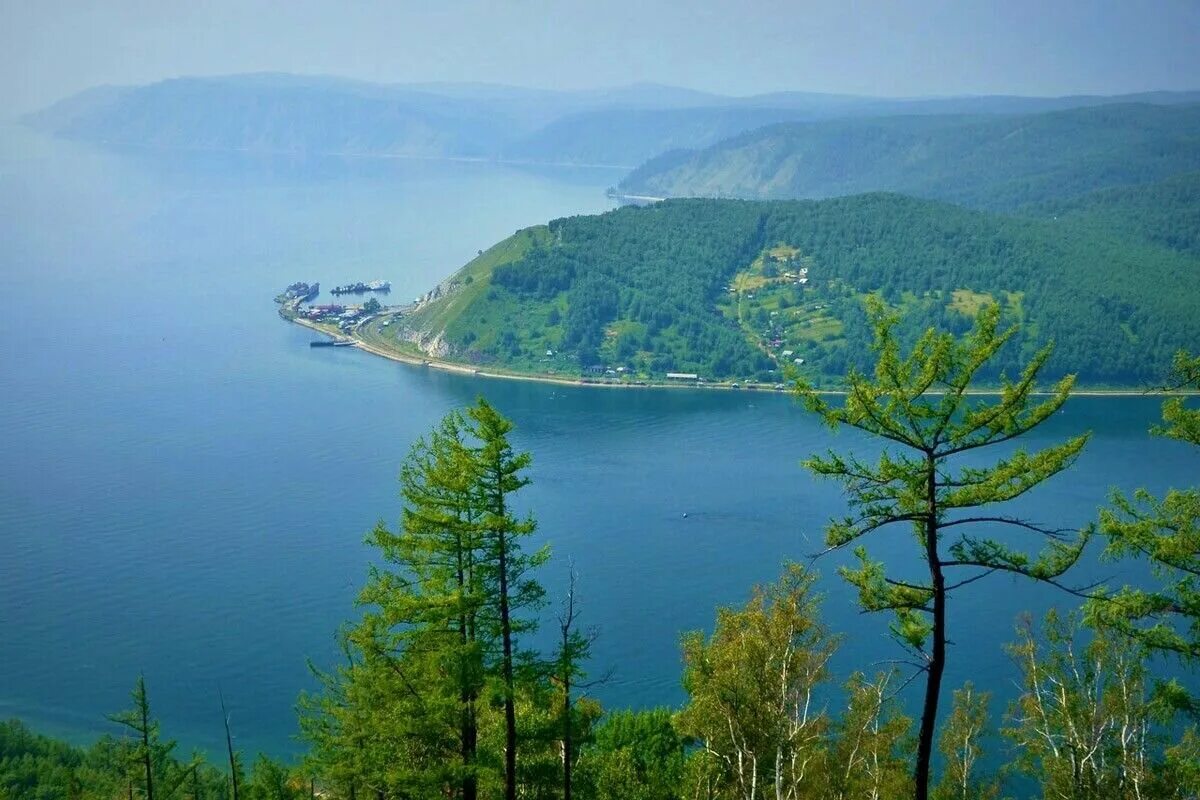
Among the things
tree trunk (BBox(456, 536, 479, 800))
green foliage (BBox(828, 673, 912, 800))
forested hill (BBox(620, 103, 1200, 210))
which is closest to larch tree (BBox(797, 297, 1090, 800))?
tree trunk (BBox(456, 536, 479, 800))

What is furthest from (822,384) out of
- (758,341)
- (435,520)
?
(435,520)

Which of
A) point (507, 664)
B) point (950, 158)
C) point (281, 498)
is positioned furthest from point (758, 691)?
point (950, 158)

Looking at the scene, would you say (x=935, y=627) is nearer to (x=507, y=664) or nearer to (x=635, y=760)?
(x=507, y=664)

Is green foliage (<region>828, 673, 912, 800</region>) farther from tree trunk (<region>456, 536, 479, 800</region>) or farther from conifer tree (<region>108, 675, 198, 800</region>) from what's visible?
conifer tree (<region>108, 675, 198, 800</region>)

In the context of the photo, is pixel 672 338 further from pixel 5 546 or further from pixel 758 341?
pixel 5 546

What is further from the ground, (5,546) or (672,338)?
(672,338)

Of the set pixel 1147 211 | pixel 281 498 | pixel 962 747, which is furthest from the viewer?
pixel 1147 211

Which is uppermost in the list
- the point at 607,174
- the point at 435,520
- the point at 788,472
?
the point at 607,174
